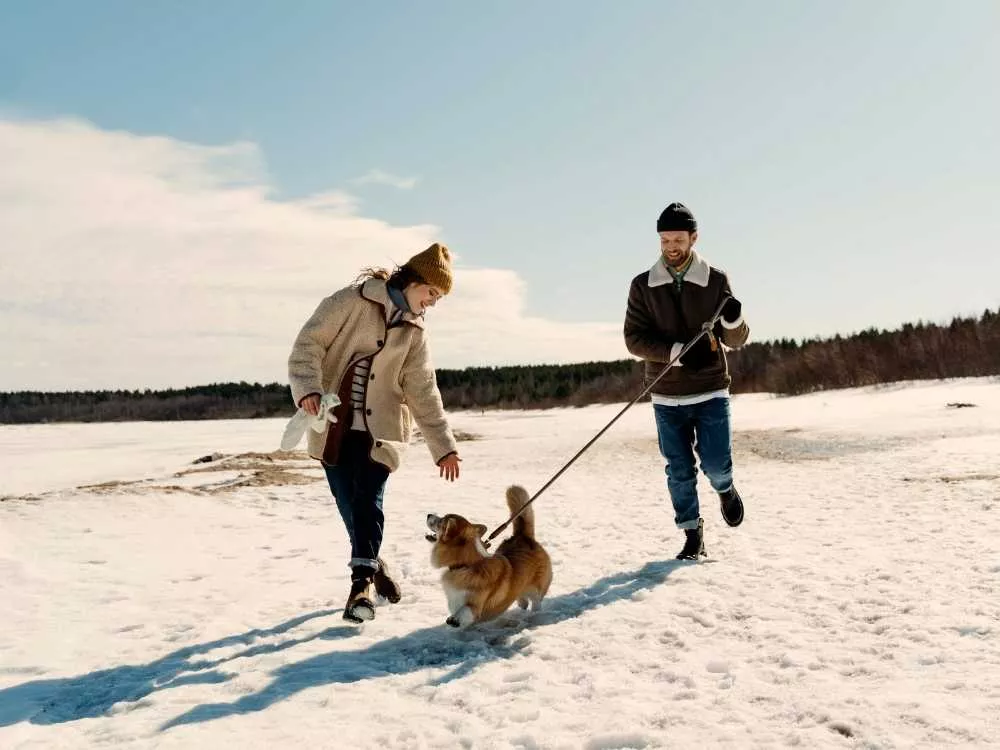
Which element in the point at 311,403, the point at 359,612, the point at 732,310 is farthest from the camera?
the point at 732,310

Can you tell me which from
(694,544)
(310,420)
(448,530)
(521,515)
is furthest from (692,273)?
(310,420)

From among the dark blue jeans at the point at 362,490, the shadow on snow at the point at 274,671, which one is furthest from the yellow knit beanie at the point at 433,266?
the shadow on snow at the point at 274,671

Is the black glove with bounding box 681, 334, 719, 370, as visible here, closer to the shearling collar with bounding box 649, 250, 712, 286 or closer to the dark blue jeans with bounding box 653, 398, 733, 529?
the dark blue jeans with bounding box 653, 398, 733, 529

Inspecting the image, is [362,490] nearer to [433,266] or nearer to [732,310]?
[433,266]

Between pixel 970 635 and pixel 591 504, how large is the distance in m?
5.39

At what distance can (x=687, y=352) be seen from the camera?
5.40 metres

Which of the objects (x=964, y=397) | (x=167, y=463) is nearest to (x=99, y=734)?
(x=167, y=463)

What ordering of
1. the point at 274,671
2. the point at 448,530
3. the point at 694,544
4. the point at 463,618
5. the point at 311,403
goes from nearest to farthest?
the point at 274,671 → the point at 463,618 → the point at 448,530 → the point at 311,403 → the point at 694,544

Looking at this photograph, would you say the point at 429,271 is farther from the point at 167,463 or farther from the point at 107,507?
the point at 167,463

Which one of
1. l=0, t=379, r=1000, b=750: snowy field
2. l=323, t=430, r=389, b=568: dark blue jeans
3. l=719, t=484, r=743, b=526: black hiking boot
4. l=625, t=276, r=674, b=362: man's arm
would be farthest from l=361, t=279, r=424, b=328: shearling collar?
Answer: l=719, t=484, r=743, b=526: black hiking boot

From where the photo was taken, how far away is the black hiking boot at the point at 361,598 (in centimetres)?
427

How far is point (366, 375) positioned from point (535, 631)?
65.7 inches

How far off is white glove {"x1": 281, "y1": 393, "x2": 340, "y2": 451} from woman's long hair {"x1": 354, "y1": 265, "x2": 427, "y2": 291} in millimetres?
730

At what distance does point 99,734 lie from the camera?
288cm
